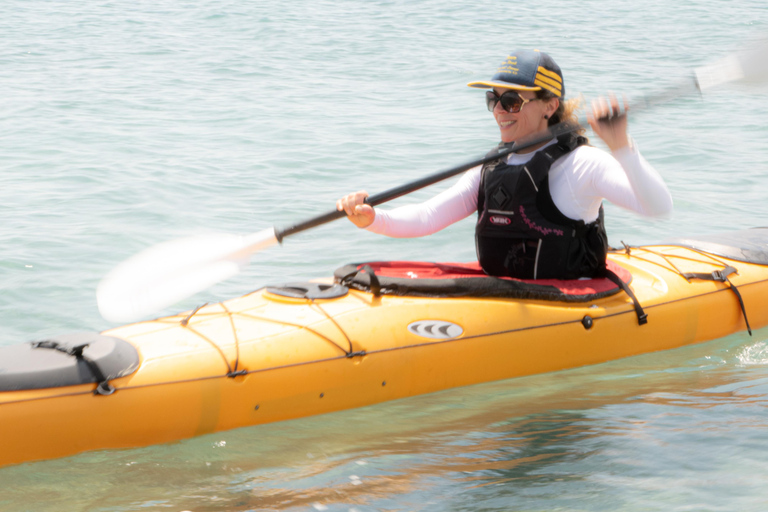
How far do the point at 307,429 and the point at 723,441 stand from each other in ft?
5.00

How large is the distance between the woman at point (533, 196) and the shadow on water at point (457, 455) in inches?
21.3

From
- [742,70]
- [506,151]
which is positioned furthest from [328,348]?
[742,70]

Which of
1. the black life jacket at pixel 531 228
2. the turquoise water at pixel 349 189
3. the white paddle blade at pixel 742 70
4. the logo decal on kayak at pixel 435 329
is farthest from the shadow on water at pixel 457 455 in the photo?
the white paddle blade at pixel 742 70

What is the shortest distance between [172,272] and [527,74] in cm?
174

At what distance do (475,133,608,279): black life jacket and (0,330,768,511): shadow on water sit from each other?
477 millimetres

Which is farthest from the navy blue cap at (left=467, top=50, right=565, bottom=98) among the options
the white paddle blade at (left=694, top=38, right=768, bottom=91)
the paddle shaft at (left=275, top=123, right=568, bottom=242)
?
the white paddle blade at (left=694, top=38, right=768, bottom=91)

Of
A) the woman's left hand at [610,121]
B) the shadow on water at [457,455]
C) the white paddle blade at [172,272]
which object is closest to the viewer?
the shadow on water at [457,455]

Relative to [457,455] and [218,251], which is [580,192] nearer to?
[457,455]

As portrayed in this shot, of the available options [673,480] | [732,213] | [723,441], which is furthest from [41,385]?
[732,213]

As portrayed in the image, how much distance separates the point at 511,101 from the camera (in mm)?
3422

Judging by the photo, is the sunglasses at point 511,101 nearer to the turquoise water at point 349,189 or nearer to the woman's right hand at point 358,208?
the woman's right hand at point 358,208

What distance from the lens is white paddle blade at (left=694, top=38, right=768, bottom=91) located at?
11.3 ft

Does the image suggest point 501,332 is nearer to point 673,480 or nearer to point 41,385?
point 673,480

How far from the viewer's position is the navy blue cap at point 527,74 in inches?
133
